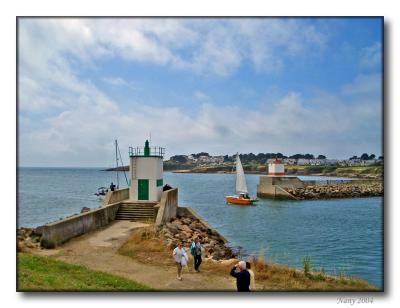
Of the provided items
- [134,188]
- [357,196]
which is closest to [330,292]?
[134,188]

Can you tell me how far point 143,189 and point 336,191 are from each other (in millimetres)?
47342

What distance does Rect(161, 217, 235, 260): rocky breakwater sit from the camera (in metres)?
16.0

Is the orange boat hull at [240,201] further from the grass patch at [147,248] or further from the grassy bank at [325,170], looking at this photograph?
the grassy bank at [325,170]

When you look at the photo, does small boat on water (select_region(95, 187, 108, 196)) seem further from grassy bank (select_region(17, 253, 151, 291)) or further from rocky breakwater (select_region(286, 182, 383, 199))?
grassy bank (select_region(17, 253, 151, 291))

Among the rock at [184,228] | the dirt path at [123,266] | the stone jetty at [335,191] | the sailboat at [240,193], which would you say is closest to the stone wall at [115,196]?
the rock at [184,228]

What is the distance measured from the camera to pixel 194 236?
1908 cm

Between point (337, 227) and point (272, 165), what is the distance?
94.5 ft

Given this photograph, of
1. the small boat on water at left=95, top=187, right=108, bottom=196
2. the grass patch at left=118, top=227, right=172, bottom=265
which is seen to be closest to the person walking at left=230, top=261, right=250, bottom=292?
the grass patch at left=118, top=227, right=172, bottom=265

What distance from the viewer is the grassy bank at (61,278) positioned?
30.0 ft

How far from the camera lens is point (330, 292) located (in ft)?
29.7

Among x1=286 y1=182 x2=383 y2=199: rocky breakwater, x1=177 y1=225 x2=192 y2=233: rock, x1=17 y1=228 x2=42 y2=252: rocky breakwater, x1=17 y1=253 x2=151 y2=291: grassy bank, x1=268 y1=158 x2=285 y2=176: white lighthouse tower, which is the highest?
x1=268 y1=158 x2=285 y2=176: white lighthouse tower

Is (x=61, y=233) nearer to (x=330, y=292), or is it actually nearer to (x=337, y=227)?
(x=330, y=292)

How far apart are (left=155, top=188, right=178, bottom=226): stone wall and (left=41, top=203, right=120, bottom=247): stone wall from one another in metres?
2.51

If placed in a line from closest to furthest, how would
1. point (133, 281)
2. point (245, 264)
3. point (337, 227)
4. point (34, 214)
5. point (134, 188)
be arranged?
point (245, 264)
point (133, 281)
point (134, 188)
point (337, 227)
point (34, 214)
